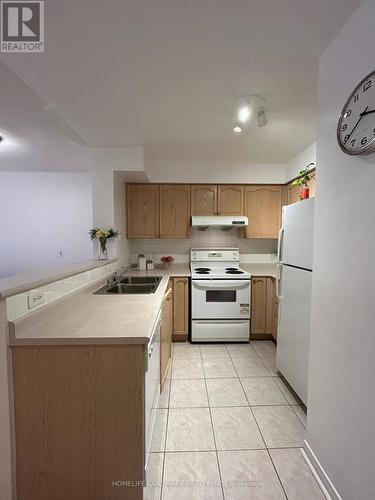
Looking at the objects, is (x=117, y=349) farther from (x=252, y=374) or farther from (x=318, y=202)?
(x=252, y=374)

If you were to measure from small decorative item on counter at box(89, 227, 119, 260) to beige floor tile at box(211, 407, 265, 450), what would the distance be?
1.91 m

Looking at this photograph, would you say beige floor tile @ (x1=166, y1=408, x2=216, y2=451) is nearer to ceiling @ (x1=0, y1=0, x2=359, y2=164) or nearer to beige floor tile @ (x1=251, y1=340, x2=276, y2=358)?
beige floor tile @ (x1=251, y1=340, x2=276, y2=358)

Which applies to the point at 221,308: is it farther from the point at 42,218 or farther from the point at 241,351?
the point at 42,218

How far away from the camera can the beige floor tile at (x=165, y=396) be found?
185cm

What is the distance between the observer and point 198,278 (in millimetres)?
2883

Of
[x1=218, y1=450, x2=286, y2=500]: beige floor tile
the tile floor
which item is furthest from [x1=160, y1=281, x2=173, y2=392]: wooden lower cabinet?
[x1=218, y1=450, x2=286, y2=500]: beige floor tile

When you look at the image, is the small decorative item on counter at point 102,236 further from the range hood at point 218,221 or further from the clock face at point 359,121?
the clock face at point 359,121

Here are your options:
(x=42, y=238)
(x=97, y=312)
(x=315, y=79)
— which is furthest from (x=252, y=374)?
(x=42, y=238)

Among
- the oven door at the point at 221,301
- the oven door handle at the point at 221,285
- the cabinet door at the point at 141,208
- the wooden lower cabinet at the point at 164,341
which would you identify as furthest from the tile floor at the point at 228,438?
the cabinet door at the point at 141,208

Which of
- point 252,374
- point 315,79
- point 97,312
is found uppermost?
point 315,79

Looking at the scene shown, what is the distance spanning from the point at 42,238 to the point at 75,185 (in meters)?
1.11

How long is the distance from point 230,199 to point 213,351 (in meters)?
2.04

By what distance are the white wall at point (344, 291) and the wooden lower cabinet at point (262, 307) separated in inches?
61.3

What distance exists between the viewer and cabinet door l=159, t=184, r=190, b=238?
325 cm
